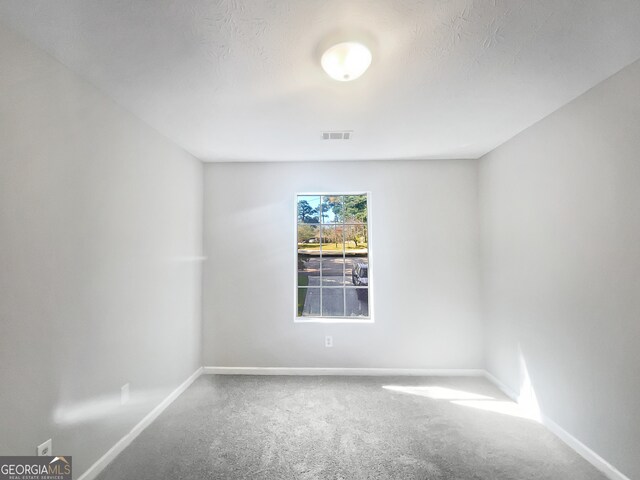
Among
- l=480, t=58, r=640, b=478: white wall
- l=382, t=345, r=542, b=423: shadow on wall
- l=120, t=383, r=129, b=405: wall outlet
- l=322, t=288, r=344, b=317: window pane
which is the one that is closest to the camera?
l=480, t=58, r=640, b=478: white wall

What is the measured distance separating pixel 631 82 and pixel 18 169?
328 cm

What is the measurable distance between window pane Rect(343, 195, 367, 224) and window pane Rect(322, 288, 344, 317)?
0.89m

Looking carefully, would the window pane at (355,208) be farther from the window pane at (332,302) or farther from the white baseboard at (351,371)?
the white baseboard at (351,371)

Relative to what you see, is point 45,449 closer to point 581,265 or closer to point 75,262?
point 75,262

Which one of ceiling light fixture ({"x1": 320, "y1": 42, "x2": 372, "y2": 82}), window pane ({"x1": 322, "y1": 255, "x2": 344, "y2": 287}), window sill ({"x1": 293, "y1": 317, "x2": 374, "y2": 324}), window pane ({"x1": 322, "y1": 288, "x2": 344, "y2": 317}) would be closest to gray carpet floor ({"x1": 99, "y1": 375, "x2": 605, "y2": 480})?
window sill ({"x1": 293, "y1": 317, "x2": 374, "y2": 324})

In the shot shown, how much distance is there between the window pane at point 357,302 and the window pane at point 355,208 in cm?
85

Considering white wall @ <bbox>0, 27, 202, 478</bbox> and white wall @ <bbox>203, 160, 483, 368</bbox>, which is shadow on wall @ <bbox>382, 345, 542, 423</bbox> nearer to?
white wall @ <bbox>203, 160, 483, 368</bbox>

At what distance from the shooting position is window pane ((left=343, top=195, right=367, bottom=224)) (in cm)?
357

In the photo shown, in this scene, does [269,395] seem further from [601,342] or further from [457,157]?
[457,157]

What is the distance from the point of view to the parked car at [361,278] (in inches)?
140

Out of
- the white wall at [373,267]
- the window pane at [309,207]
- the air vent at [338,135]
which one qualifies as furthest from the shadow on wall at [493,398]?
the air vent at [338,135]

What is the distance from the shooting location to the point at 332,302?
3.55m

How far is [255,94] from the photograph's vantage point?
6.38 ft

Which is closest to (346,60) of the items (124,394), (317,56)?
(317,56)
